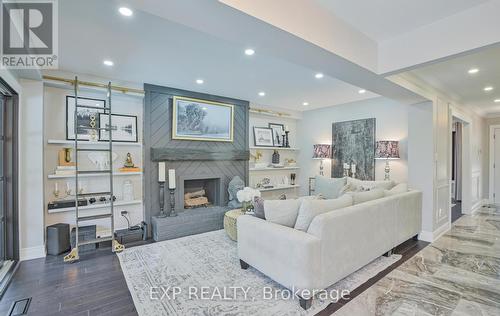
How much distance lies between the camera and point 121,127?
12.8 feet

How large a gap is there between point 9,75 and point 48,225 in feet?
6.66

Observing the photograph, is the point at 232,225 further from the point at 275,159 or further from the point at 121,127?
the point at 275,159

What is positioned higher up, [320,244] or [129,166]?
[129,166]

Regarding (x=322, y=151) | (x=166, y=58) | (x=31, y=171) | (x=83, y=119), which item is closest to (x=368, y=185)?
(x=322, y=151)

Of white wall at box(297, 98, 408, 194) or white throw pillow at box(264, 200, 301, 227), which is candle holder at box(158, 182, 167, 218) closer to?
white throw pillow at box(264, 200, 301, 227)

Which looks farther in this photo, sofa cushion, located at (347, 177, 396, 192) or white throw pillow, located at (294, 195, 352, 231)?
sofa cushion, located at (347, 177, 396, 192)

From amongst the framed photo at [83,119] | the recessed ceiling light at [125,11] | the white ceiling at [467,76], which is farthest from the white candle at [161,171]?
the white ceiling at [467,76]

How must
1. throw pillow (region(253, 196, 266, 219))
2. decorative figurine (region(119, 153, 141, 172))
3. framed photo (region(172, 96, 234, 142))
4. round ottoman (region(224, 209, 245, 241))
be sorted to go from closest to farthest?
throw pillow (region(253, 196, 266, 219)) → round ottoman (region(224, 209, 245, 241)) → decorative figurine (region(119, 153, 141, 172)) → framed photo (region(172, 96, 234, 142))

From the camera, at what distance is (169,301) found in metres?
2.07

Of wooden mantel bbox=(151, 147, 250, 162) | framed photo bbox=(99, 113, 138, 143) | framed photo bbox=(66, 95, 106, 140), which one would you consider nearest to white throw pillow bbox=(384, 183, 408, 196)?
wooden mantel bbox=(151, 147, 250, 162)

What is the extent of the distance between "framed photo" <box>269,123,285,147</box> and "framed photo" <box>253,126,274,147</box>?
115 millimetres

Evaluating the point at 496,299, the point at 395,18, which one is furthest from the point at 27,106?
the point at 496,299

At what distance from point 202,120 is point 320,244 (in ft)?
10.6

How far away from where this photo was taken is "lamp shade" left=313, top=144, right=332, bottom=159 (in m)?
5.45
